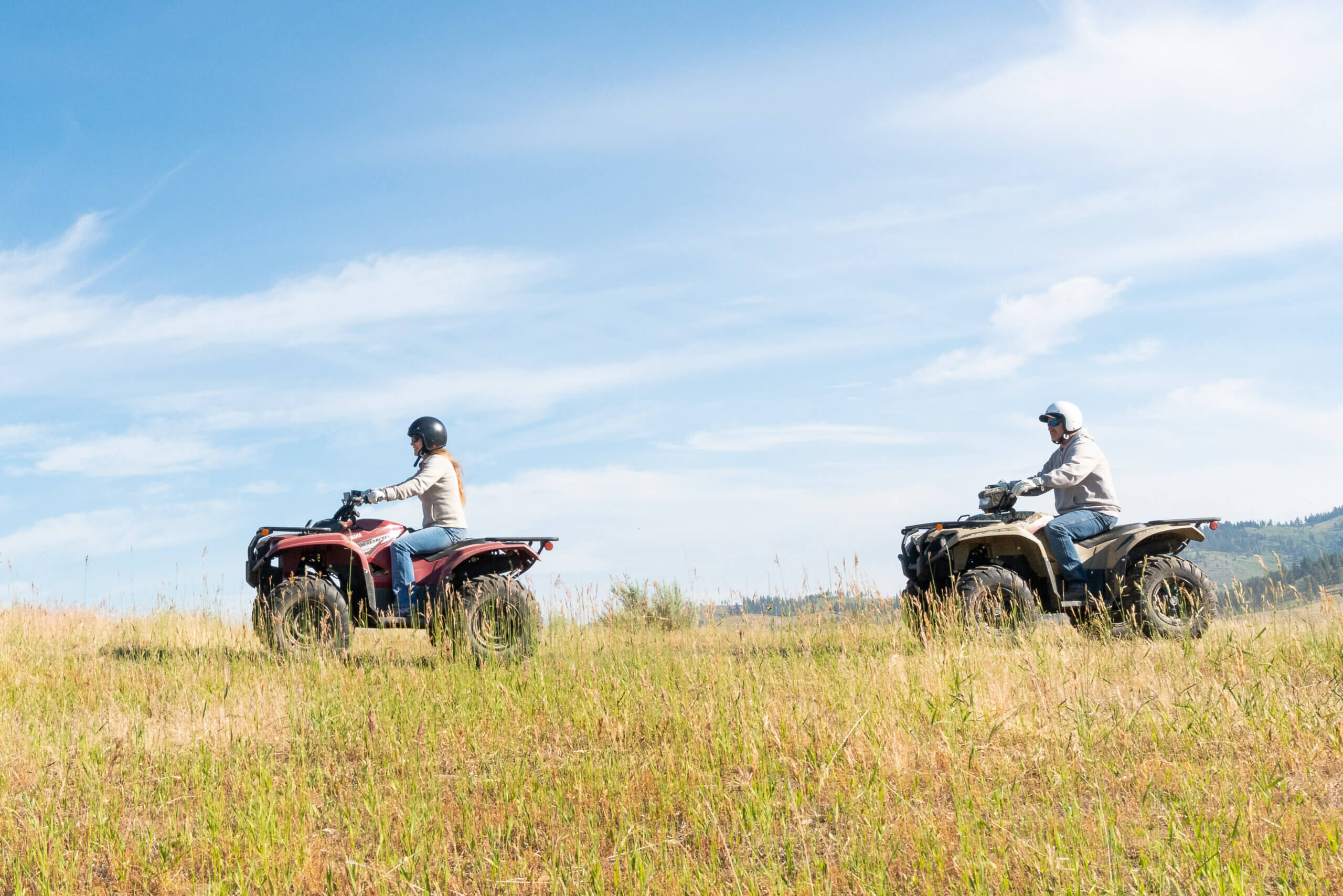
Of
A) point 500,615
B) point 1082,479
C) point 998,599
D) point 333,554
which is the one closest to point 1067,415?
point 1082,479

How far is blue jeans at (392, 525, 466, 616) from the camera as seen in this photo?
839cm

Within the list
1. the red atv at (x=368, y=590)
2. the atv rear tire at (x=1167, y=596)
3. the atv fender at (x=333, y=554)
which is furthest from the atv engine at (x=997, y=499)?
the atv fender at (x=333, y=554)

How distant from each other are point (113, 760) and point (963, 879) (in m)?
4.51

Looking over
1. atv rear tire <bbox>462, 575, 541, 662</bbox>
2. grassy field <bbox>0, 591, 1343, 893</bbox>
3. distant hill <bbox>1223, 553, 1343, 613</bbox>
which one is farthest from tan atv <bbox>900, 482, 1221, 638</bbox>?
atv rear tire <bbox>462, 575, 541, 662</bbox>

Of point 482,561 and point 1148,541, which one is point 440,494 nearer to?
point 482,561

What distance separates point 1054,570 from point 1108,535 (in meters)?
Result: 0.66

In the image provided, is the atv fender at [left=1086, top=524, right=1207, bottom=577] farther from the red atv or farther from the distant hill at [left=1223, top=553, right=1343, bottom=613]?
the red atv

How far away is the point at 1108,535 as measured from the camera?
352 inches

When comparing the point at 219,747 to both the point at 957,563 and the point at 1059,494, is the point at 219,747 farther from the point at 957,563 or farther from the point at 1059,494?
the point at 1059,494

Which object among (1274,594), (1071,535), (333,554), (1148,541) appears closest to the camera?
(1274,594)

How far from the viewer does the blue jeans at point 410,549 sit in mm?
8391

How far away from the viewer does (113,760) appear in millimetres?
5152

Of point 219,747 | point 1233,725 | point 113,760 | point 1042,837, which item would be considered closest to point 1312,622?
point 1233,725

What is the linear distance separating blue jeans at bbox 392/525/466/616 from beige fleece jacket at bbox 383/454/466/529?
0.09 m
